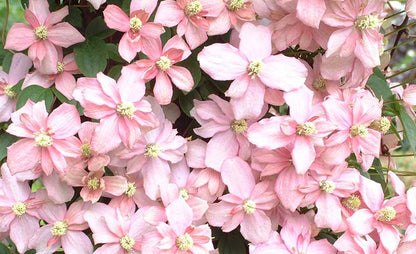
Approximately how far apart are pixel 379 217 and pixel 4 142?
488mm

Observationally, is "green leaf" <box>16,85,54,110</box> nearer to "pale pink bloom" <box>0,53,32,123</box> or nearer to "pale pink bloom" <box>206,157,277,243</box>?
"pale pink bloom" <box>0,53,32,123</box>

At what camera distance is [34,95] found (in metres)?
0.69

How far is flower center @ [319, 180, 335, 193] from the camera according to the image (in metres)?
0.69

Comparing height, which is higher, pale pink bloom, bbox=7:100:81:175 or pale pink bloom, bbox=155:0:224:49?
pale pink bloom, bbox=155:0:224:49

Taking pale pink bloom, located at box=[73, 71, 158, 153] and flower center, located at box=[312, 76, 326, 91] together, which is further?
flower center, located at box=[312, 76, 326, 91]

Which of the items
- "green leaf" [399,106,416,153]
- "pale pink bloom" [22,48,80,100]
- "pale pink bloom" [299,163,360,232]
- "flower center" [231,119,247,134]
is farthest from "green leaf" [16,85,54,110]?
"green leaf" [399,106,416,153]

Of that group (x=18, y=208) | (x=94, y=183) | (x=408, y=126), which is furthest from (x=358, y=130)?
(x=18, y=208)

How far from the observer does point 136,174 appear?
722 millimetres

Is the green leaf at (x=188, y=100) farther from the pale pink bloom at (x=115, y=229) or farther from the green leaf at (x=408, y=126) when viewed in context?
the green leaf at (x=408, y=126)

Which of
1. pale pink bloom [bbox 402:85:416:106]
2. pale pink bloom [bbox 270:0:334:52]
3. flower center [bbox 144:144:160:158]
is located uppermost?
pale pink bloom [bbox 270:0:334:52]

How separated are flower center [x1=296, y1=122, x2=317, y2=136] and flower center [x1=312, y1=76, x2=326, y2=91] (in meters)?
0.10

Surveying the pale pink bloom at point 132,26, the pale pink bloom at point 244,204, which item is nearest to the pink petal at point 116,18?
the pale pink bloom at point 132,26

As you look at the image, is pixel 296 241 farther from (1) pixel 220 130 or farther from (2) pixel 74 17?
(2) pixel 74 17

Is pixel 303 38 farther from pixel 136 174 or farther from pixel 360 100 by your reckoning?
pixel 136 174
